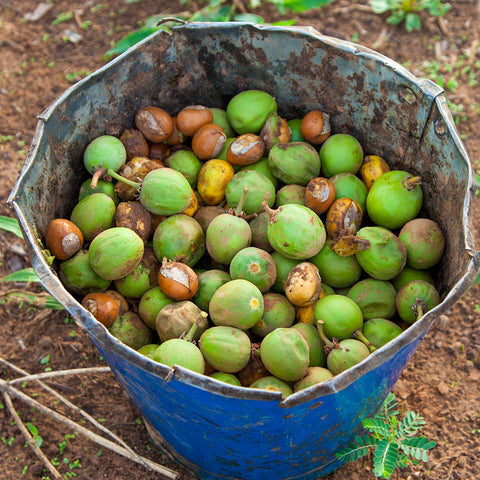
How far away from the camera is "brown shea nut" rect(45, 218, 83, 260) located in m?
2.45

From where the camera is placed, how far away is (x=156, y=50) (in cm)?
294

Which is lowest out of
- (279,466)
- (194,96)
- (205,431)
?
(279,466)

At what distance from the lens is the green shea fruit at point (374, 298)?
2514mm

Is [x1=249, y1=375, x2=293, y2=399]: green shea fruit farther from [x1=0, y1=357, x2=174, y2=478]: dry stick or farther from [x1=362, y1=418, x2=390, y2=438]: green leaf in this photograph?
[x1=0, y1=357, x2=174, y2=478]: dry stick

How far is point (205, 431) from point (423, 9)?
15.1 ft

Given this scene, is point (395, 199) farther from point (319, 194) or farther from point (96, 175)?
point (96, 175)

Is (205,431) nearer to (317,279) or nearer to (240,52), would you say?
(317,279)

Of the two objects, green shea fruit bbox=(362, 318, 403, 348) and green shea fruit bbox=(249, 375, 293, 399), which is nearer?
green shea fruit bbox=(249, 375, 293, 399)

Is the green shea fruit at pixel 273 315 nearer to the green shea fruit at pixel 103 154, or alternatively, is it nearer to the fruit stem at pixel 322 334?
the fruit stem at pixel 322 334

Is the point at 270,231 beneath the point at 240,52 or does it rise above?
beneath

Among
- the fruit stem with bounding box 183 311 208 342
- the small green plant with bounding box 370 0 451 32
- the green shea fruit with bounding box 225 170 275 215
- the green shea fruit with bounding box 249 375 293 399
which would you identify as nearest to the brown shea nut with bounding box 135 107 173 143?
the green shea fruit with bounding box 225 170 275 215

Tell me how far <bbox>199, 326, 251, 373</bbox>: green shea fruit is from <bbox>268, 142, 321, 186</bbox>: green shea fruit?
99 cm

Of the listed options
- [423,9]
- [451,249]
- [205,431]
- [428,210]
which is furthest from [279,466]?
[423,9]

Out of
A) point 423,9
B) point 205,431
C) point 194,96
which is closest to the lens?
point 205,431
